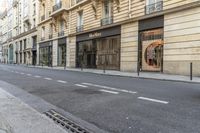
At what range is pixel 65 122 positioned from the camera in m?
6.37

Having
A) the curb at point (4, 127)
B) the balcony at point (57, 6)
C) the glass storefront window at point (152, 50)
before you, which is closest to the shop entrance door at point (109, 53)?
the glass storefront window at point (152, 50)

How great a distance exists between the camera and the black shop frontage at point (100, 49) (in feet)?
92.7

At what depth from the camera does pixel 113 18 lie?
2855 centimetres

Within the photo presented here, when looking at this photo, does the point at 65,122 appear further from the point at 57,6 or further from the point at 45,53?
the point at 45,53

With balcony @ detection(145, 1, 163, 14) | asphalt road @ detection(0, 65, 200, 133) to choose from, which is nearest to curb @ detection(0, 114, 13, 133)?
asphalt road @ detection(0, 65, 200, 133)

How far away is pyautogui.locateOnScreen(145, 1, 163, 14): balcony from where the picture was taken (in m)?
22.8

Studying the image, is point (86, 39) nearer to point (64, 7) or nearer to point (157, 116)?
point (64, 7)

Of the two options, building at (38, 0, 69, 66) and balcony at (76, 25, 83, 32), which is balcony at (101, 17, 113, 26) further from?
building at (38, 0, 69, 66)

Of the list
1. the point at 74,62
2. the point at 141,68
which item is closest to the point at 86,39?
the point at 74,62

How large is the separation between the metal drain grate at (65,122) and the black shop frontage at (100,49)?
63.9 feet

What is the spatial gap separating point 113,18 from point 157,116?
22.5 meters

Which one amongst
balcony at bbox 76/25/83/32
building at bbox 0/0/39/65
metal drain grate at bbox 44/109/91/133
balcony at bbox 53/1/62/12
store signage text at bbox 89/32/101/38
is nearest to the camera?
metal drain grate at bbox 44/109/91/133

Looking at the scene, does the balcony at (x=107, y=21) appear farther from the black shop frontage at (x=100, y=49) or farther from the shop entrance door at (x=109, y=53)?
the shop entrance door at (x=109, y=53)

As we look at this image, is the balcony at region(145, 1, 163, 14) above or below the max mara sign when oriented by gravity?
above
